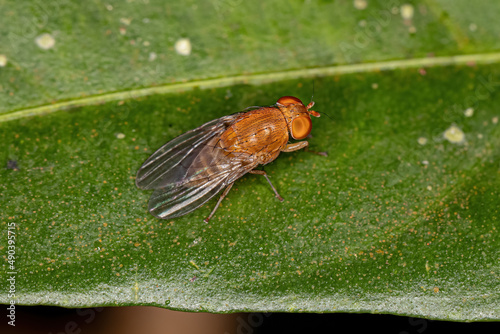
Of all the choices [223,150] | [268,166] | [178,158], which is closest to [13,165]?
[178,158]

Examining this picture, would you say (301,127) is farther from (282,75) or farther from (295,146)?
(282,75)

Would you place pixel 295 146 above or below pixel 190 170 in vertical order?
above

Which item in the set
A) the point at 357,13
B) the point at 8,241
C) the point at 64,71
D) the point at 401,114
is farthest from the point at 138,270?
the point at 357,13

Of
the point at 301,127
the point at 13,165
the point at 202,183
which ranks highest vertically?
the point at 301,127

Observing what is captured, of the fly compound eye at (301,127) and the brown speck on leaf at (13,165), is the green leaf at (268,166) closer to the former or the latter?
the brown speck on leaf at (13,165)

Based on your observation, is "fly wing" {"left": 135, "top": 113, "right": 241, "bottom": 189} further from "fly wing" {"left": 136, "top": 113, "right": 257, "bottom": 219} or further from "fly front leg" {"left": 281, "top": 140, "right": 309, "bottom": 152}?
"fly front leg" {"left": 281, "top": 140, "right": 309, "bottom": 152}

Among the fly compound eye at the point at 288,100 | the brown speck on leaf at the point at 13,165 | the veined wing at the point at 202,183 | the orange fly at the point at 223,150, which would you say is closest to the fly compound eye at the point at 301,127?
the orange fly at the point at 223,150

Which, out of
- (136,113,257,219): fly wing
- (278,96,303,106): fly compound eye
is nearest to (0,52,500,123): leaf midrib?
(278,96,303,106): fly compound eye
